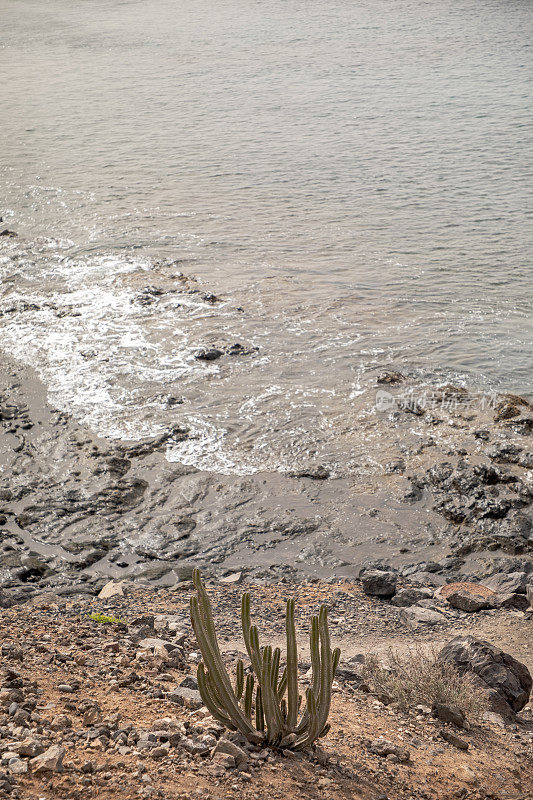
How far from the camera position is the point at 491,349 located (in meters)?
9.19

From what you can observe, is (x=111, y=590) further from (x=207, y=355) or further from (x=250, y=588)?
(x=207, y=355)

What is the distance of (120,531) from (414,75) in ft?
68.9

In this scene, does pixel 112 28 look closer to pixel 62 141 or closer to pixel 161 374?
pixel 62 141

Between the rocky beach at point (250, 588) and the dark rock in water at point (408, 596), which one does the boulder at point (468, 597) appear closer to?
the rocky beach at point (250, 588)

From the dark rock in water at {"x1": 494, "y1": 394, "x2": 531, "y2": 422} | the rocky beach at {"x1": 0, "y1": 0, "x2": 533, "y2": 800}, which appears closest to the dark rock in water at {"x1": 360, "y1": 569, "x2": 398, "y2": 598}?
the rocky beach at {"x1": 0, "y1": 0, "x2": 533, "y2": 800}

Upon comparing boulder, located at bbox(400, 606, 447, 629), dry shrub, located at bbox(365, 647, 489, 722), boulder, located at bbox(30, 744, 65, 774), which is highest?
boulder, located at bbox(30, 744, 65, 774)

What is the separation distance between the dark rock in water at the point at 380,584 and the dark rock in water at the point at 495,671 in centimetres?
123

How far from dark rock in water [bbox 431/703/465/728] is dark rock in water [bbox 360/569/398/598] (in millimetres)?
1762

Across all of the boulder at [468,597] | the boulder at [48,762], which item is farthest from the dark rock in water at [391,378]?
the boulder at [48,762]

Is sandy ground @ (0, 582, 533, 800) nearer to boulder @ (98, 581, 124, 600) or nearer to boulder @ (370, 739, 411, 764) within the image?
boulder @ (370, 739, 411, 764)

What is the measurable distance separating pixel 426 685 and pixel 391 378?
16.6 feet

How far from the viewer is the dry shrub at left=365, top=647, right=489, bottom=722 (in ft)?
12.0

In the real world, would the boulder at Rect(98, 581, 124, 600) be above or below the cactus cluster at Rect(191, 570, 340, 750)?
below

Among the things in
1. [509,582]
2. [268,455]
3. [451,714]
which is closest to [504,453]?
[509,582]
